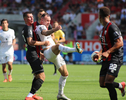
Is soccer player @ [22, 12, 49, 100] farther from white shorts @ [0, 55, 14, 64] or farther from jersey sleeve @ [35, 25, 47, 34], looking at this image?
white shorts @ [0, 55, 14, 64]

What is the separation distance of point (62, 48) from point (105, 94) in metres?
2.50

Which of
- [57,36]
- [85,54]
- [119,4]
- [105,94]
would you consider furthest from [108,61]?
[119,4]

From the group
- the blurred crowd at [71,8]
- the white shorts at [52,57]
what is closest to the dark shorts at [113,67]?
the white shorts at [52,57]

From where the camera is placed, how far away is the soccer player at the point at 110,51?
218 inches

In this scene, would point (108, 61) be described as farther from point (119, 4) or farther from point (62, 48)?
point (119, 4)

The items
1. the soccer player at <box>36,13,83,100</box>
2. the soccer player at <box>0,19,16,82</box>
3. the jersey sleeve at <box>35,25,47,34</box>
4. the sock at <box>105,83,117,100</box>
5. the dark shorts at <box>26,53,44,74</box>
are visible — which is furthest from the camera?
the soccer player at <box>0,19,16,82</box>

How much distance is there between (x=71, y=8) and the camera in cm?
3153

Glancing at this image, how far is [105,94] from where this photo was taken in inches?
306

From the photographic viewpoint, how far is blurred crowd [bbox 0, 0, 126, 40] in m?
26.2

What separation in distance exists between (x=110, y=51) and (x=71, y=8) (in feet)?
87.0

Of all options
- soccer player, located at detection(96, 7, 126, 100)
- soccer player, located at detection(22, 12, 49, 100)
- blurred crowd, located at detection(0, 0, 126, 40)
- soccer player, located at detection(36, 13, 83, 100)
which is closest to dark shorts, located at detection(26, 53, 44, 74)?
soccer player, located at detection(22, 12, 49, 100)

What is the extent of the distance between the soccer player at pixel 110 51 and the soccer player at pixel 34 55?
60.1 inches

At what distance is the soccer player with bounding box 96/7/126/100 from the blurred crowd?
19.1 meters

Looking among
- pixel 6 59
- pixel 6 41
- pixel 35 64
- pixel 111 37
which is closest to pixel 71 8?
pixel 6 41
